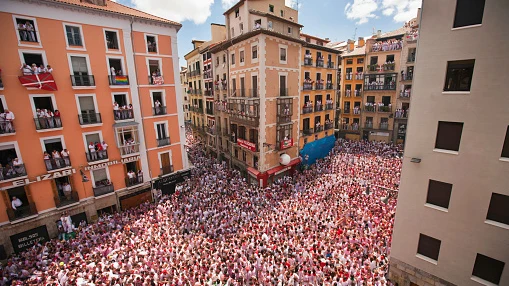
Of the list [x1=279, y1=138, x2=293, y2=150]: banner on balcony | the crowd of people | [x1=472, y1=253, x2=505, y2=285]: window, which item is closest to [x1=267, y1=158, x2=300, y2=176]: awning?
the crowd of people

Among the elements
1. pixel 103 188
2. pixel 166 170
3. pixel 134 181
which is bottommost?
pixel 134 181

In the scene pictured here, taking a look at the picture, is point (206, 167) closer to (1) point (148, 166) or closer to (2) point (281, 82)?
(1) point (148, 166)

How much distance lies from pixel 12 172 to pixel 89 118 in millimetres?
6234

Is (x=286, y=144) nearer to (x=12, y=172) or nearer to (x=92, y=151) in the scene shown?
(x=92, y=151)

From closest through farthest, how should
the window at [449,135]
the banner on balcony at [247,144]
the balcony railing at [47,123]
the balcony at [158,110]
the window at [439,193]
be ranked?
the window at [449,135]
the window at [439,193]
the balcony railing at [47,123]
the balcony at [158,110]
the banner on balcony at [247,144]

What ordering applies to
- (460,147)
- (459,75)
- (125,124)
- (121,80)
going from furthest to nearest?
1. (125,124)
2. (121,80)
3. (460,147)
4. (459,75)

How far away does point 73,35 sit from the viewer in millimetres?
17688

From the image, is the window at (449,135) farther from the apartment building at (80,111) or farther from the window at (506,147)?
the apartment building at (80,111)

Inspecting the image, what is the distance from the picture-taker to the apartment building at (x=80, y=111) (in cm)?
1594

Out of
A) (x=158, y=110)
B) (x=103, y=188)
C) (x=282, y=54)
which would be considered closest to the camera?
(x=103, y=188)

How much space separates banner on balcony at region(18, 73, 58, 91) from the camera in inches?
618

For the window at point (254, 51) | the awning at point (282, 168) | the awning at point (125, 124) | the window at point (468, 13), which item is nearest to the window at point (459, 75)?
the window at point (468, 13)

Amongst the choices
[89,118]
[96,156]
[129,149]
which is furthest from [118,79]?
[96,156]

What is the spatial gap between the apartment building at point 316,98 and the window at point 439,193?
18502mm
